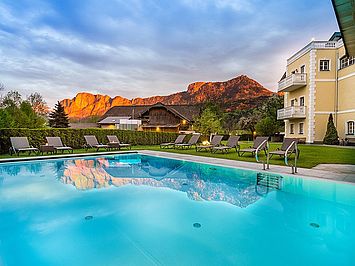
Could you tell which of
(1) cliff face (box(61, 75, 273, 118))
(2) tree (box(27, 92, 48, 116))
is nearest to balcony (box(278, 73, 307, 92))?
(1) cliff face (box(61, 75, 273, 118))

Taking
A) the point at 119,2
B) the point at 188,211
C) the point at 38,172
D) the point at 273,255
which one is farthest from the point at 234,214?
the point at 119,2

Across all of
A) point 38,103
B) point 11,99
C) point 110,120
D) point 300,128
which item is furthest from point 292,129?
point 38,103

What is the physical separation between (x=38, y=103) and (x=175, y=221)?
105 ft

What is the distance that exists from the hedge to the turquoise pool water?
6.89 m

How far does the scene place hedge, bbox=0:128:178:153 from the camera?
44.5 ft

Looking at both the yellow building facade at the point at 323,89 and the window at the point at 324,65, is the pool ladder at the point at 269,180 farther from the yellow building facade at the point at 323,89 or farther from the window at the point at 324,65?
the window at the point at 324,65

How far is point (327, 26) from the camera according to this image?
2070 cm

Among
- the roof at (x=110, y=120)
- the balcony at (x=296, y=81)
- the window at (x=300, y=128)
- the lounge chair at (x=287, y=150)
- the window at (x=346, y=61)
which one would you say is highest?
the window at (x=346, y=61)

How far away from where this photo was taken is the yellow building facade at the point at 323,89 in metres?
19.0

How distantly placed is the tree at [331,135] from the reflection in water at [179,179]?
45.7 ft

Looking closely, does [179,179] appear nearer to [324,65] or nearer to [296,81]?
[296,81]

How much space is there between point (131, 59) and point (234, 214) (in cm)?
2158

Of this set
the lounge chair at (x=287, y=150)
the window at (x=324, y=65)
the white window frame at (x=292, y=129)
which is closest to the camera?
the lounge chair at (x=287, y=150)

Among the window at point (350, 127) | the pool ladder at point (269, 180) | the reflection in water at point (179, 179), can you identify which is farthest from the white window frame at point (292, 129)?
the pool ladder at point (269, 180)
